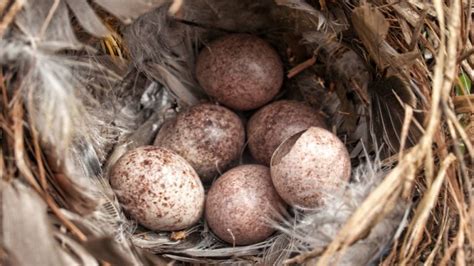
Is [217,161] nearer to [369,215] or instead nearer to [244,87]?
[244,87]

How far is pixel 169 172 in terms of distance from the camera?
4.02 feet

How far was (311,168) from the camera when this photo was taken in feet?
3.84

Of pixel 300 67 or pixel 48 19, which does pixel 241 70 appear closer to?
pixel 300 67

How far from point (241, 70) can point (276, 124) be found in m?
0.13

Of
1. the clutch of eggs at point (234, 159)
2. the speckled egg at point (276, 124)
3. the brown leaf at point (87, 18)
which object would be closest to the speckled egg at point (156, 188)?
the clutch of eggs at point (234, 159)

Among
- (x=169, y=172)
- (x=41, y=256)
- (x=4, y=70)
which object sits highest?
(x=4, y=70)

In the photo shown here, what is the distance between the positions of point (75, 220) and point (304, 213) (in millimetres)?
447

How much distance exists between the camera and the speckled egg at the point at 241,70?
1.36 metres

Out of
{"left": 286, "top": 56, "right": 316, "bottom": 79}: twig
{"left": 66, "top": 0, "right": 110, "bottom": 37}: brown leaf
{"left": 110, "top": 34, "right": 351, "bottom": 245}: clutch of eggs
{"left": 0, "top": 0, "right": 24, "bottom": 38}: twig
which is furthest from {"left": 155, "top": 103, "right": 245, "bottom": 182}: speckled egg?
{"left": 0, "top": 0, "right": 24, "bottom": 38}: twig

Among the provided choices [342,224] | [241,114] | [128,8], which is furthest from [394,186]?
[241,114]

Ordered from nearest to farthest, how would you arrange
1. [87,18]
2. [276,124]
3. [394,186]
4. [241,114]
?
[394,186]
[87,18]
[276,124]
[241,114]

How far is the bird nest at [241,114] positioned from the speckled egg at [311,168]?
33 millimetres

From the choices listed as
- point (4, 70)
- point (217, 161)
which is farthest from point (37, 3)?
point (217, 161)

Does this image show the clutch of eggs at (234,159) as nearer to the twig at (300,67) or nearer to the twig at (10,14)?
the twig at (300,67)
